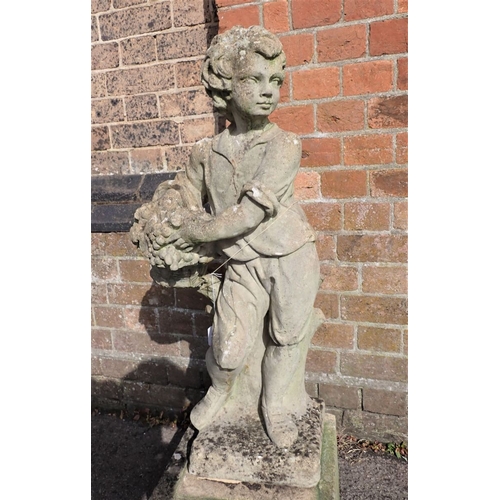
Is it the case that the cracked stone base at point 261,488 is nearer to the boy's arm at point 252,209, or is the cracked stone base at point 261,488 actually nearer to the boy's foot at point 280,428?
the boy's foot at point 280,428

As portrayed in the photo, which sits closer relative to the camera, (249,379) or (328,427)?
(249,379)

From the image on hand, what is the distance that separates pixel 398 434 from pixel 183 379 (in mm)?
1432

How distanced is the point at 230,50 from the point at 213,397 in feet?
4.16

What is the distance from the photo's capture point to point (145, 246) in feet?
4.89

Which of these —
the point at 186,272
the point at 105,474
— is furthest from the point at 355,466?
the point at 186,272

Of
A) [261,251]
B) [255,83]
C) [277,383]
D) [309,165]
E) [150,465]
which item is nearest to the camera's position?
[255,83]

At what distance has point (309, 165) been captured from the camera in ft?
7.73

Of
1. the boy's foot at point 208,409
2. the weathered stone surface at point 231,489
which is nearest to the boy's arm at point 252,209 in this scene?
the boy's foot at point 208,409

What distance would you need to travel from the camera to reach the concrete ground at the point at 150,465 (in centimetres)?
238

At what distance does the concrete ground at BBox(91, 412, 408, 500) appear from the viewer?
2379mm

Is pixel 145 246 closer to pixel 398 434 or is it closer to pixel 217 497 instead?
pixel 217 497

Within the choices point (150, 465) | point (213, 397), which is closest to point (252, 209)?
point (213, 397)

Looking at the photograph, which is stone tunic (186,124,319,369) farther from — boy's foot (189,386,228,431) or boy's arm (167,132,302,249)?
boy's foot (189,386,228,431)

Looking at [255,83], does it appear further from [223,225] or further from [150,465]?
[150,465]
